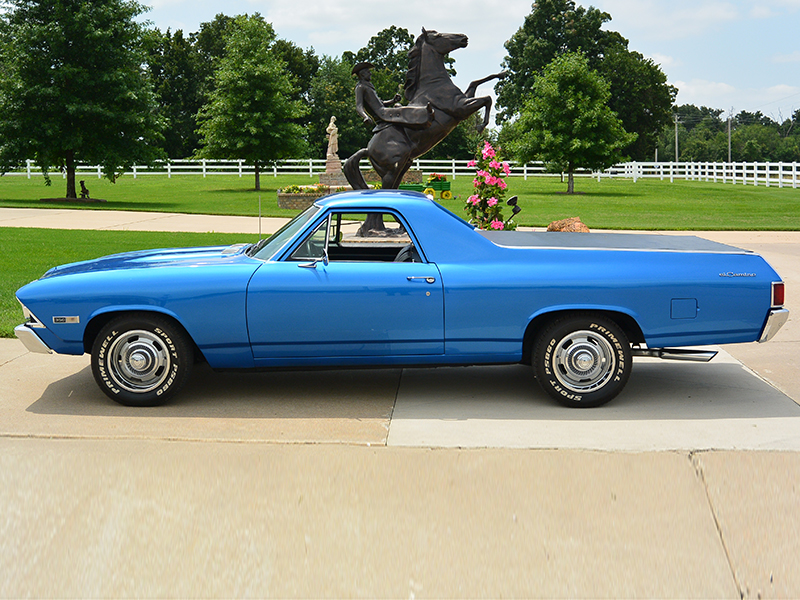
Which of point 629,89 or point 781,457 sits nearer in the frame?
point 781,457

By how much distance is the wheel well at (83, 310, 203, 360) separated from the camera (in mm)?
5801

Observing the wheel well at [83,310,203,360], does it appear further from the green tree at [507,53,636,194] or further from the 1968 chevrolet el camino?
the green tree at [507,53,636,194]

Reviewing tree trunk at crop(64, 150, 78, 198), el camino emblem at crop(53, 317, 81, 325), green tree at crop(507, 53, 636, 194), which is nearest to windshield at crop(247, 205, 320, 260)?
el camino emblem at crop(53, 317, 81, 325)

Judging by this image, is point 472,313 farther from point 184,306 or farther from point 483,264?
point 184,306

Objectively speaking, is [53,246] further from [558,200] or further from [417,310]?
[558,200]

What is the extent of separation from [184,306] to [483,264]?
2.08 m

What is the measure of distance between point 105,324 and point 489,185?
7.63 m

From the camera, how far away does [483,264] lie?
5836 mm

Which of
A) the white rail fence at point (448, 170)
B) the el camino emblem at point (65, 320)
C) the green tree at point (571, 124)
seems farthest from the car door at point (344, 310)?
the white rail fence at point (448, 170)

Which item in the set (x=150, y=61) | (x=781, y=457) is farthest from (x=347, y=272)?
(x=150, y=61)

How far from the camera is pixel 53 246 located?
15648 millimetres

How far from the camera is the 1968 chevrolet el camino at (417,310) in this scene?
5.73m

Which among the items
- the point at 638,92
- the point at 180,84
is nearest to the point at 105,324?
the point at 638,92

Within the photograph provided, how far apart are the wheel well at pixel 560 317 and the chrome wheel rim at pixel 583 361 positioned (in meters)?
0.16
